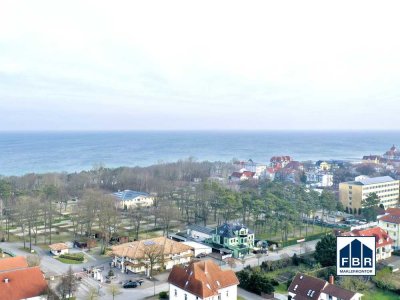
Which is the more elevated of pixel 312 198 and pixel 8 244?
pixel 312 198

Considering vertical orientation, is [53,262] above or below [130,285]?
below

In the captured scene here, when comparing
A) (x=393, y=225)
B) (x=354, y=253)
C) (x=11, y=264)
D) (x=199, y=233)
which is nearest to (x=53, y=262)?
(x=11, y=264)

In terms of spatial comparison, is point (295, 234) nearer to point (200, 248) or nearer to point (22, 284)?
point (200, 248)

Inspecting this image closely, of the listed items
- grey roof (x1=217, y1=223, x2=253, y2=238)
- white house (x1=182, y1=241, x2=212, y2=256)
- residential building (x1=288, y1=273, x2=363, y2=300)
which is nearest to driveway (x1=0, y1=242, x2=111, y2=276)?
white house (x1=182, y1=241, x2=212, y2=256)

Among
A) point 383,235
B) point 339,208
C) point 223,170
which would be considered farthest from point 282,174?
point 383,235

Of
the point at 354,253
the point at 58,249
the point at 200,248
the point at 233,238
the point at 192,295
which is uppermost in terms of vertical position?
the point at 354,253

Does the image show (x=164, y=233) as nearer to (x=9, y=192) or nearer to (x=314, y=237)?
(x=314, y=237)

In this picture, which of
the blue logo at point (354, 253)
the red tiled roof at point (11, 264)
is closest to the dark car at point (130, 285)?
the red tiled roof at point (11, 264)
